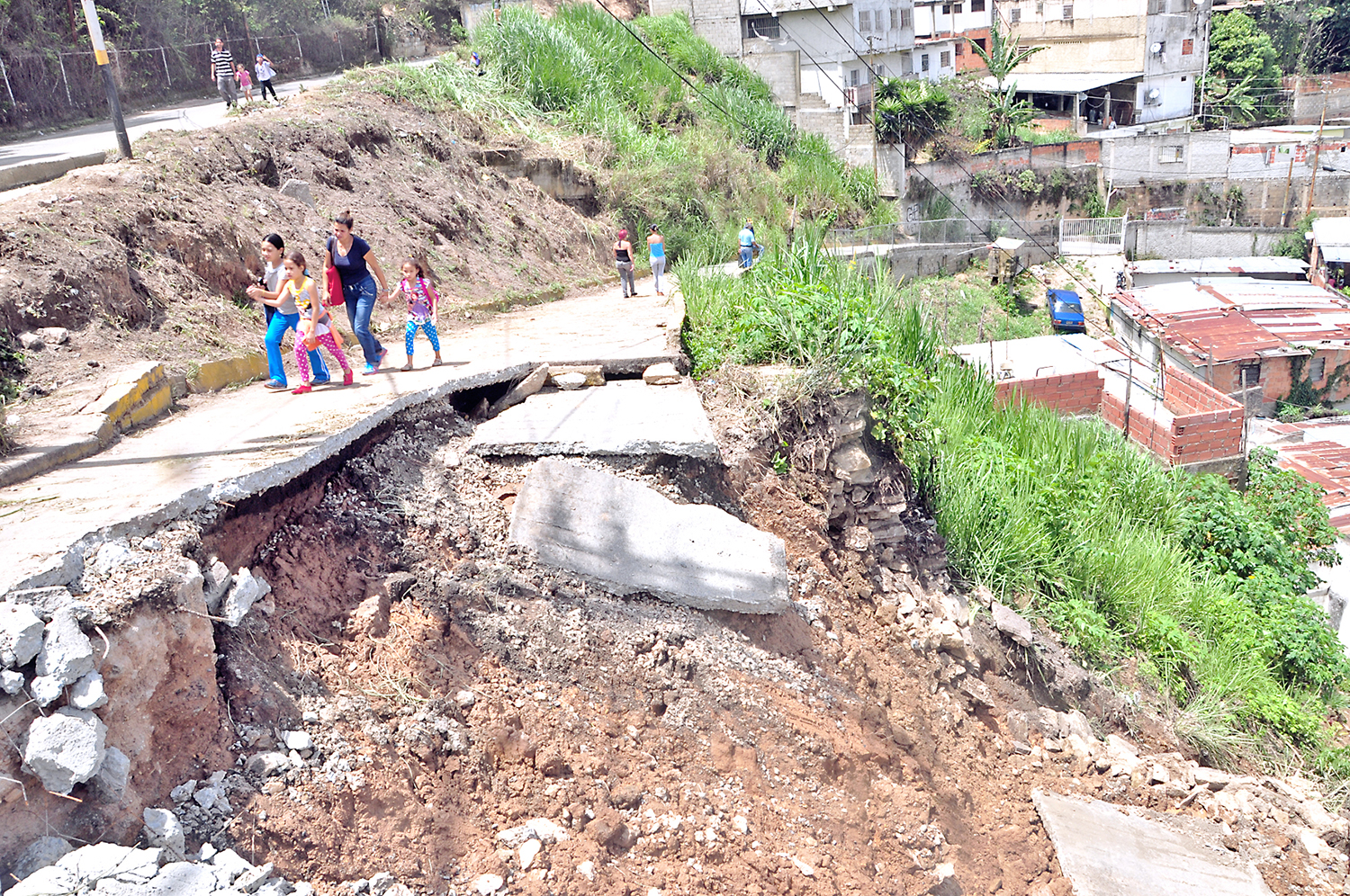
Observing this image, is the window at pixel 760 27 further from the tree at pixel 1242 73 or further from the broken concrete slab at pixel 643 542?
the broken concrete slab at pixel 643 542

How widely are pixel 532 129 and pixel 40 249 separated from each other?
368 inches

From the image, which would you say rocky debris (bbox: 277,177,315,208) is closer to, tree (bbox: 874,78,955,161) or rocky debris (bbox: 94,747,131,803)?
rocky debris (bbox: 94,747,131,803)

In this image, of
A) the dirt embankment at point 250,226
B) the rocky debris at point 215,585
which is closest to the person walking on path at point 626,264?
the dirt embankment at point 250,226

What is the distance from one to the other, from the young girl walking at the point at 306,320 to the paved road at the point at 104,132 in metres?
4.95

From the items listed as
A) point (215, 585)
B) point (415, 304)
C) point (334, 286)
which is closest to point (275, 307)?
point (334, 286)

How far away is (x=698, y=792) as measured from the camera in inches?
144

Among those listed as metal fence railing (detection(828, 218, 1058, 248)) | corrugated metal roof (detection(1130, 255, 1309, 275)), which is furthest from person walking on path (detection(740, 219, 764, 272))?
corrugated metal roof (detection(1130, 255, 1309, 275))

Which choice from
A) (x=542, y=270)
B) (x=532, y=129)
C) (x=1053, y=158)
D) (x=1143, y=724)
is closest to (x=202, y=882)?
(x=1143, y=724)

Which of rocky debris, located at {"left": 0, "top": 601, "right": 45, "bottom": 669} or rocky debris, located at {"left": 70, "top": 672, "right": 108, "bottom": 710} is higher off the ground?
rocky debris, located at {"left": 0, "top": 601, "right": 45, "bottom": 669}

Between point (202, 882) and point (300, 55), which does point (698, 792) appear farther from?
point (300, 55)

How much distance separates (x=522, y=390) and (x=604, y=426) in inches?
37.3

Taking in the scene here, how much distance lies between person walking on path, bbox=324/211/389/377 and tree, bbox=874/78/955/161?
74.0ft

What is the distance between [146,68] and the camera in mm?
15648

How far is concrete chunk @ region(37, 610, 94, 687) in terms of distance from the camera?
100 inches
